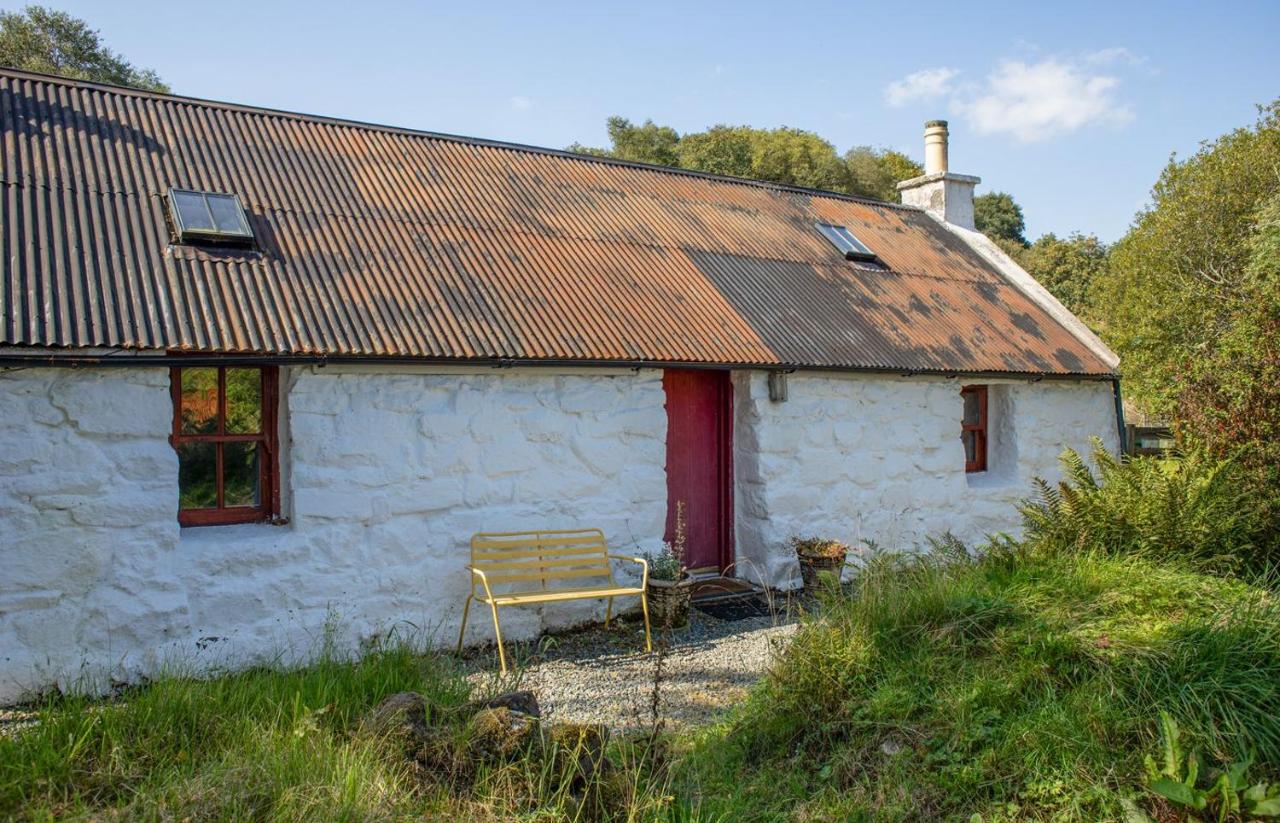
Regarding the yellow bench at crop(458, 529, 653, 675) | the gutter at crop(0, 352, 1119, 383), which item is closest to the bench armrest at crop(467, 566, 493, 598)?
the yellow bench at crop(458, 529, 653, 675)

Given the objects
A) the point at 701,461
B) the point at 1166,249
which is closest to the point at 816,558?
the point at 701,461

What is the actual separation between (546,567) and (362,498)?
58.1 inches

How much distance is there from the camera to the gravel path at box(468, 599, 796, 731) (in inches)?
223

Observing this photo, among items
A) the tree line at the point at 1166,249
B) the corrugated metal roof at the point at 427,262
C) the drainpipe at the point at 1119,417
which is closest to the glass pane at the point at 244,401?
the corrugated metal roof at the point at 427,262

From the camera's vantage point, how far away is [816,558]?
27.2 ft

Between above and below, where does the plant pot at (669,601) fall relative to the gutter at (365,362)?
below

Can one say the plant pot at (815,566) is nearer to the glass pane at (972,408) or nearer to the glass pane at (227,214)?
the glass pane at (972,408)

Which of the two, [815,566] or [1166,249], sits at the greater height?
[1166,249]

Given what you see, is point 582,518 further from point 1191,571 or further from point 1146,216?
point 1146,216

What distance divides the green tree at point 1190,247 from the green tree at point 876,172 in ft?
37.4

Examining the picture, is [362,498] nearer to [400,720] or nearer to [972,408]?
[400,720]

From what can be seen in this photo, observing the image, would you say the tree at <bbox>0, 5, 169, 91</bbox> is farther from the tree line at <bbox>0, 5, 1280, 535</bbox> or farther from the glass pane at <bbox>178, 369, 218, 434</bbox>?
the glass pane at <bbox>178, 369, 218, 434</bbox>

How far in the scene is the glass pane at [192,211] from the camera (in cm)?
690

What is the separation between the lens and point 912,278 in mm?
11328
